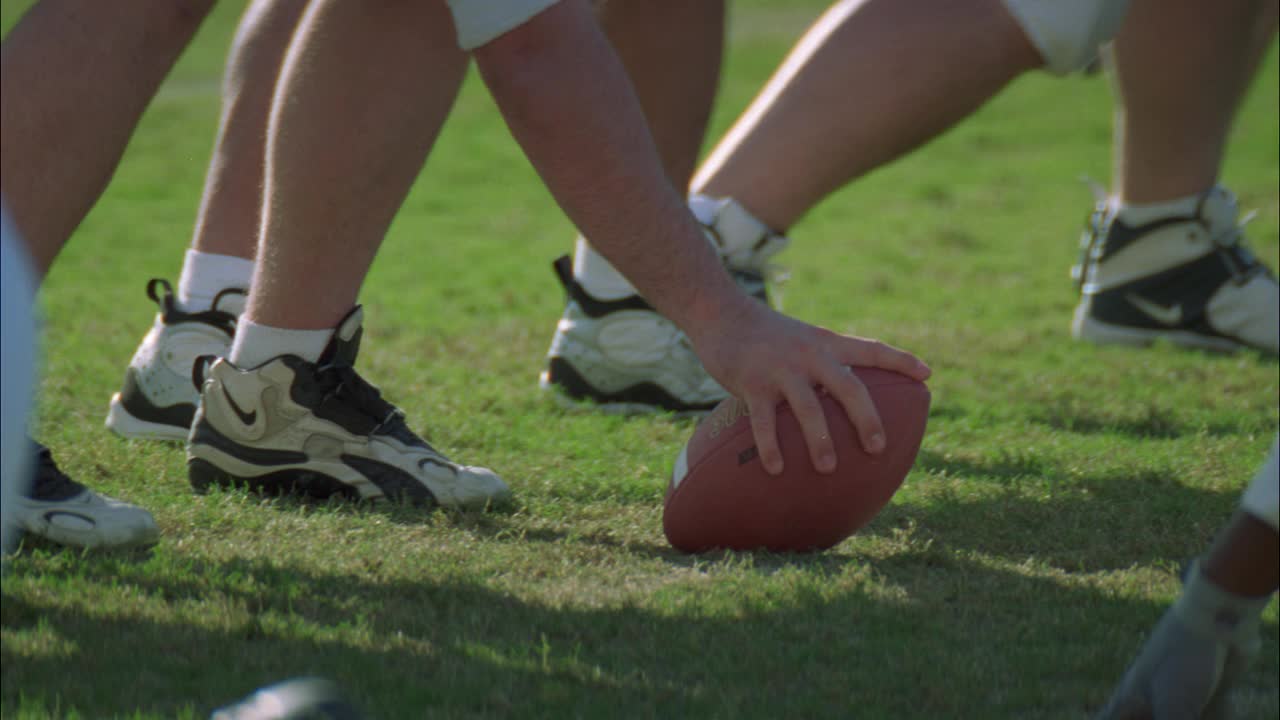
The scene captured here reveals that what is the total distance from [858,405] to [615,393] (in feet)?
5.06

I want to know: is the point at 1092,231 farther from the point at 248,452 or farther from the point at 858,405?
→ the point at 248,452

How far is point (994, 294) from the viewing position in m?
5.46

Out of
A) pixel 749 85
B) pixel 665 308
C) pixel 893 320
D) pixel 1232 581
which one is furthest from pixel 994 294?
pixel 749 85

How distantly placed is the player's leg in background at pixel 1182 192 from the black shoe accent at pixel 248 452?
2.79 meters

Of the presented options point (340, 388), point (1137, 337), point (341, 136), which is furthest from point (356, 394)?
point (1137, 337)

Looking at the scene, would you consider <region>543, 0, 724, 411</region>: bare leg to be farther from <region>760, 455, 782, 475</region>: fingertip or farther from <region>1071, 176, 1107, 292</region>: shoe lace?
<region>1071, 176, 1107, 292</region>: shoe lace

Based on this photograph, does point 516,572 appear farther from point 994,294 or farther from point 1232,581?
point 994,294

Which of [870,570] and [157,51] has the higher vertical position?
[157,51]

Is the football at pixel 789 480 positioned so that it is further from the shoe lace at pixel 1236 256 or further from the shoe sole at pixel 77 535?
the shoe lace at pixel 1236 256

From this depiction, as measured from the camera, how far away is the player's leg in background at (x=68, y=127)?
7.33 feet

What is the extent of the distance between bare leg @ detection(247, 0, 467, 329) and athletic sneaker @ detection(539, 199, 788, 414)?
1.02 m

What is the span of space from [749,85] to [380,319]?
9225 mm

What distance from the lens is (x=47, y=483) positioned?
92.4 inches

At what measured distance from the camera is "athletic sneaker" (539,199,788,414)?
359 centimetres
